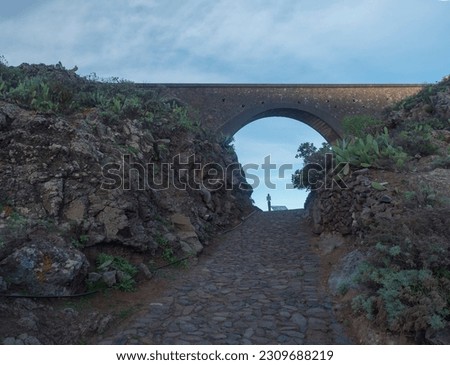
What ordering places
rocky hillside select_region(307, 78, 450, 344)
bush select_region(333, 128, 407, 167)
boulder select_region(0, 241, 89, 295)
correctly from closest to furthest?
1. rocky hillside select_region(307, 78, 450, 344)
2. boulder select_region(0, 241, 89, 295)
3. bush select_region(333, 128, 407, 167)

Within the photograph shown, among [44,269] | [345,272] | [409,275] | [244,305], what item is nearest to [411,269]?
[409,275]

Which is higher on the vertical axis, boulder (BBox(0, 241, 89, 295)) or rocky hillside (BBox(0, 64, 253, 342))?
rocky hillside (BBox(0, 64, 253, 342))

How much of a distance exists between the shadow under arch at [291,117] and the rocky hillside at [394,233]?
443 inches

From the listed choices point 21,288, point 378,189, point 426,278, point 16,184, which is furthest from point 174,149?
point 426,278

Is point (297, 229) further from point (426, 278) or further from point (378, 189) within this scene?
point (426, 278)

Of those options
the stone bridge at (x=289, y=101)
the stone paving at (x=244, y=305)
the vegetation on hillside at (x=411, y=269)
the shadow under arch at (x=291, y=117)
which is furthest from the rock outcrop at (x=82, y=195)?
the shadow under arch at (x=291, y=117)

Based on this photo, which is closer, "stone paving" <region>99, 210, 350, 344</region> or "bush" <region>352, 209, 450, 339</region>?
"bush" <region>352, 209, 450, 339</region>

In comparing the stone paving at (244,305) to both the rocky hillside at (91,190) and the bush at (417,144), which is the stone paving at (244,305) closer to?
the rocky hillside at (91,190)

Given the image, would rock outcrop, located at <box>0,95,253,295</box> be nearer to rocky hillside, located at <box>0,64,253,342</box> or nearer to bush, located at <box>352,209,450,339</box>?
rocky hillside, located at <box>0,64,253,342</box>

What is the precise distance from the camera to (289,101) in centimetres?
2388

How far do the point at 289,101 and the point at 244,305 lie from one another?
1923cm

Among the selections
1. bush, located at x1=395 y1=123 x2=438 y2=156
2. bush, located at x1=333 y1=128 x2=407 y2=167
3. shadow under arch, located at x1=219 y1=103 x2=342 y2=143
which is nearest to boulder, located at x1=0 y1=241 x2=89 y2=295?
bush, located at x1=333 y1=128 x2=407 y2=167

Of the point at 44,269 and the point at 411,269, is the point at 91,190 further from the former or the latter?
the point at 411,269

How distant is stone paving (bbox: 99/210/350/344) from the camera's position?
16.4 feet
